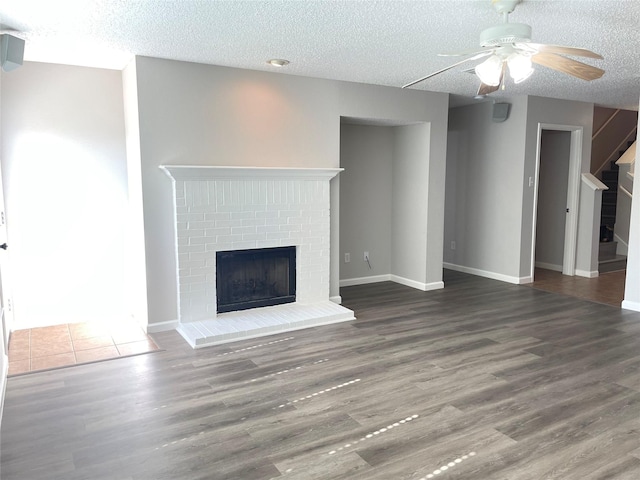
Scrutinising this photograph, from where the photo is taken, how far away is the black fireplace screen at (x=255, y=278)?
442 cm

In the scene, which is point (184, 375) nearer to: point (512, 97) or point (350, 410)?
point (350, 410)

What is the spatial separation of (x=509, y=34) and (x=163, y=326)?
132 inches

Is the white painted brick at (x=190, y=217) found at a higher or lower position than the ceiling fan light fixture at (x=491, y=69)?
lower

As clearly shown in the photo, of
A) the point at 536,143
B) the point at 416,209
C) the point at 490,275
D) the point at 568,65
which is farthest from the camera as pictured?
the point at 490,275

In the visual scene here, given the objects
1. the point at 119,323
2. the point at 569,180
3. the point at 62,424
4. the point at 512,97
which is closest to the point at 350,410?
the point at 62,424

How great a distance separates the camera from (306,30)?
3145 millimetres

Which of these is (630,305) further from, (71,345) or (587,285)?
(71,345)

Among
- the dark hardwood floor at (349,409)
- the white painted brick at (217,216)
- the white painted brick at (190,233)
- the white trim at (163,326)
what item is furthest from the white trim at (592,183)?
the white trim at (163,326)

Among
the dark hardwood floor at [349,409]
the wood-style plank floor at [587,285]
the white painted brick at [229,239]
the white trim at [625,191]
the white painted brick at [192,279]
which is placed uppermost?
the white trim at [625,191]

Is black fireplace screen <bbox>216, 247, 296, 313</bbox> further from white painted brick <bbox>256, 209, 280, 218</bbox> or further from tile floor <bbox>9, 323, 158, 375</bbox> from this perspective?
tile floor <bbox>9, 323, 158, 375</bbox>

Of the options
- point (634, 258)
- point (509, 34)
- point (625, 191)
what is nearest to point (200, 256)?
point (509, 34)

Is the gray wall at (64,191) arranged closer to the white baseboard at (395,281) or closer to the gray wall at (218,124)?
the gray wall at (218,124)

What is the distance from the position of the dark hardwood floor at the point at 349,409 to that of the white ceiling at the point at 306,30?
223 cm

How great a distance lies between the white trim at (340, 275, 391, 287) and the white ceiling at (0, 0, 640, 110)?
2.55 m
